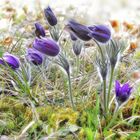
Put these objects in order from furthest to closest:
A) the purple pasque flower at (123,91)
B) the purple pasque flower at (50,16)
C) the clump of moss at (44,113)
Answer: the purple pasque flower at (50,16), the clump of moss at (44,113), the purple pasque flower at (123,91)

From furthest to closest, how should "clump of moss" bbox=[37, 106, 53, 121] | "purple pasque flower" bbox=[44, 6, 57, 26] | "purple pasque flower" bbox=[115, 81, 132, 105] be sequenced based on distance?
"purple pasque flower" bbox=[44, 6, 57, 26], "clump of moss" bbox=[37, 106, 53, 121], "purple pasque flower" bbox=[115, 81, 132, 105]

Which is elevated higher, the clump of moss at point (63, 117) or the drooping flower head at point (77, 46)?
the drooping flower head at point (77, 46)

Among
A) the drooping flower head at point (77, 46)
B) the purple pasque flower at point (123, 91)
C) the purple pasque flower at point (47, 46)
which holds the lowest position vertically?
the purple pasque flower at point (123, 91)

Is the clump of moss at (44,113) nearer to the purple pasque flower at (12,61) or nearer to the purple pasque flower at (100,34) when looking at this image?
the purple pasque flower at (12,61)

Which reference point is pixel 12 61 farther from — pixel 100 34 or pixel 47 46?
pixel 100 34

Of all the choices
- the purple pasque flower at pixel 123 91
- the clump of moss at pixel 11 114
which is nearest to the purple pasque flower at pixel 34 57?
the clump of moss at pixel 11 114

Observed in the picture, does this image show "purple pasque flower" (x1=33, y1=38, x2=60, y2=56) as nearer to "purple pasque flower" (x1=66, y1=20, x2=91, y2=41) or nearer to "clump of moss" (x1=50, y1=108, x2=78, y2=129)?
"purple pasque flower" (x1=66, y1=20, x2=91, y2=41)

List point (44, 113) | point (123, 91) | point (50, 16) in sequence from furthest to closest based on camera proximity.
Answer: point (50, 16) < point (44, 113) < point (123, 91)

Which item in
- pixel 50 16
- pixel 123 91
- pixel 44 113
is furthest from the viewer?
pixel 50 16

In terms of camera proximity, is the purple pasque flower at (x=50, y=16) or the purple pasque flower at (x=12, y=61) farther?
the purple pasque flower at (x=50, y=16)

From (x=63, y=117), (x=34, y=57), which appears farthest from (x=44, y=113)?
(x=34, y=57)

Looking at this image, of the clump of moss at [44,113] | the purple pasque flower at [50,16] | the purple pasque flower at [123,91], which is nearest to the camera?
the purple pasque flower at [123,91]

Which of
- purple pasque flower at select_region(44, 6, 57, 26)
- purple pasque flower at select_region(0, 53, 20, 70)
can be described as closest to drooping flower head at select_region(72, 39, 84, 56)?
purple pasque flower at select_region(44, 6, 57, 26)

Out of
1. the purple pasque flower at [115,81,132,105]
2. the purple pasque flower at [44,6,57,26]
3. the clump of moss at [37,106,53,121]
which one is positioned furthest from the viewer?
the purple pasque flower at [44,6,57,26]
